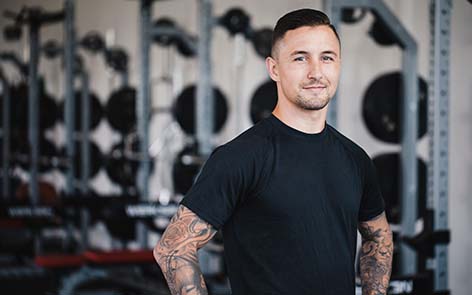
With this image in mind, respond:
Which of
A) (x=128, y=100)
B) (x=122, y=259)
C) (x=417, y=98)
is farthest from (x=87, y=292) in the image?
(x=417, y=98)

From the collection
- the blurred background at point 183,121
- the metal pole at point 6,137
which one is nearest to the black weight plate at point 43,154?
the blurred background at point 183,121

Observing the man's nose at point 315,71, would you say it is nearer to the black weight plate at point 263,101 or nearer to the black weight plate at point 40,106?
the black weight plate at point 263,101

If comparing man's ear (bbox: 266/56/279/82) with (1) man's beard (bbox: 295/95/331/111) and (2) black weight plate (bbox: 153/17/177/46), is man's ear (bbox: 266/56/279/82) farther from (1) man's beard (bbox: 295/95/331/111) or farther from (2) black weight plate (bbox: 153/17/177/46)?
(2) black weight plate (bbox: 153/17/177/46)

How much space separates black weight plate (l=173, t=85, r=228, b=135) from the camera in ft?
13.8

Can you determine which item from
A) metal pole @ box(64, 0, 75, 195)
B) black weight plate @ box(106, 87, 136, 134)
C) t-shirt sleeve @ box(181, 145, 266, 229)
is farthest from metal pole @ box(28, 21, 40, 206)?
t-shirt sleeve @ box(181, 145, 266, 229)

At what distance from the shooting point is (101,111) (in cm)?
548

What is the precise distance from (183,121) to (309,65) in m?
2.99

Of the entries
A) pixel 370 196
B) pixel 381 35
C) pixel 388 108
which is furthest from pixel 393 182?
pixel 370 196

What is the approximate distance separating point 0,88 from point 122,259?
3446 millimetres

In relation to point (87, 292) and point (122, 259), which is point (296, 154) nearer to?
point (122, 259)

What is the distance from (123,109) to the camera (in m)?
4.85

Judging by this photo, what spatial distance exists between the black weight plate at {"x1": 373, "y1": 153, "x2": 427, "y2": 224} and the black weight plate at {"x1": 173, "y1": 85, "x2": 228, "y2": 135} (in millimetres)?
1486

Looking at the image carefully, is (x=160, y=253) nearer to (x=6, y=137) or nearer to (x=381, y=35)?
(x=381, y=35)

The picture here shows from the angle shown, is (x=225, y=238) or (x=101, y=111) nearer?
(x=225, y=238)
